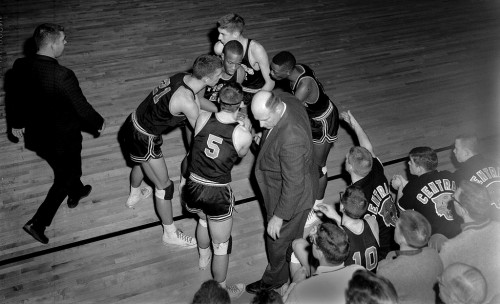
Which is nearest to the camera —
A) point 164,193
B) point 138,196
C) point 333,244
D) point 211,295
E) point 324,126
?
point 211,295

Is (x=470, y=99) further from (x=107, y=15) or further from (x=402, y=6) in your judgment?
(x=107, y=15)

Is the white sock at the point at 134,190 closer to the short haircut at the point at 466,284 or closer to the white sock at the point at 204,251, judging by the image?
the white sock at the point at 204,251

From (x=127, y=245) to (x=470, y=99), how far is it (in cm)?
484

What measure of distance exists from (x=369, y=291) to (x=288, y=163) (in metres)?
1.08

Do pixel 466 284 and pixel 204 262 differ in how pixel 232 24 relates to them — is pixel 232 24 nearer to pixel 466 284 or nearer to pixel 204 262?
pixel 204 262

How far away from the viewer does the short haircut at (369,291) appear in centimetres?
232

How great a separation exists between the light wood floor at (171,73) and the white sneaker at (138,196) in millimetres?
78

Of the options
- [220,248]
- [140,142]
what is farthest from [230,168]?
[140,142]

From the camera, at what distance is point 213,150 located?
10.4 ft

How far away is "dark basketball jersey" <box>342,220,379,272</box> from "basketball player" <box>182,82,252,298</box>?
0.94m

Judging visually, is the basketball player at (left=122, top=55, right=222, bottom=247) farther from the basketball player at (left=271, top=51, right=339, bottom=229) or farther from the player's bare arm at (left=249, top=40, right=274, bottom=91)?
the player's bare arm at (left=249, top=40, right=274, bottom=91)

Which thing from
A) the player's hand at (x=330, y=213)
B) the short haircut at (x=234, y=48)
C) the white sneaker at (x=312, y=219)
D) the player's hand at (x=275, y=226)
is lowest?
the white sneaker at (x=312, y=219)

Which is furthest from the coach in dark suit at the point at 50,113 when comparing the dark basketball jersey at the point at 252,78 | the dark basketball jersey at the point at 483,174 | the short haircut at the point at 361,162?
the dark basketball jersey at the point at 483,174

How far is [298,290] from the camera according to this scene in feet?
8.48
